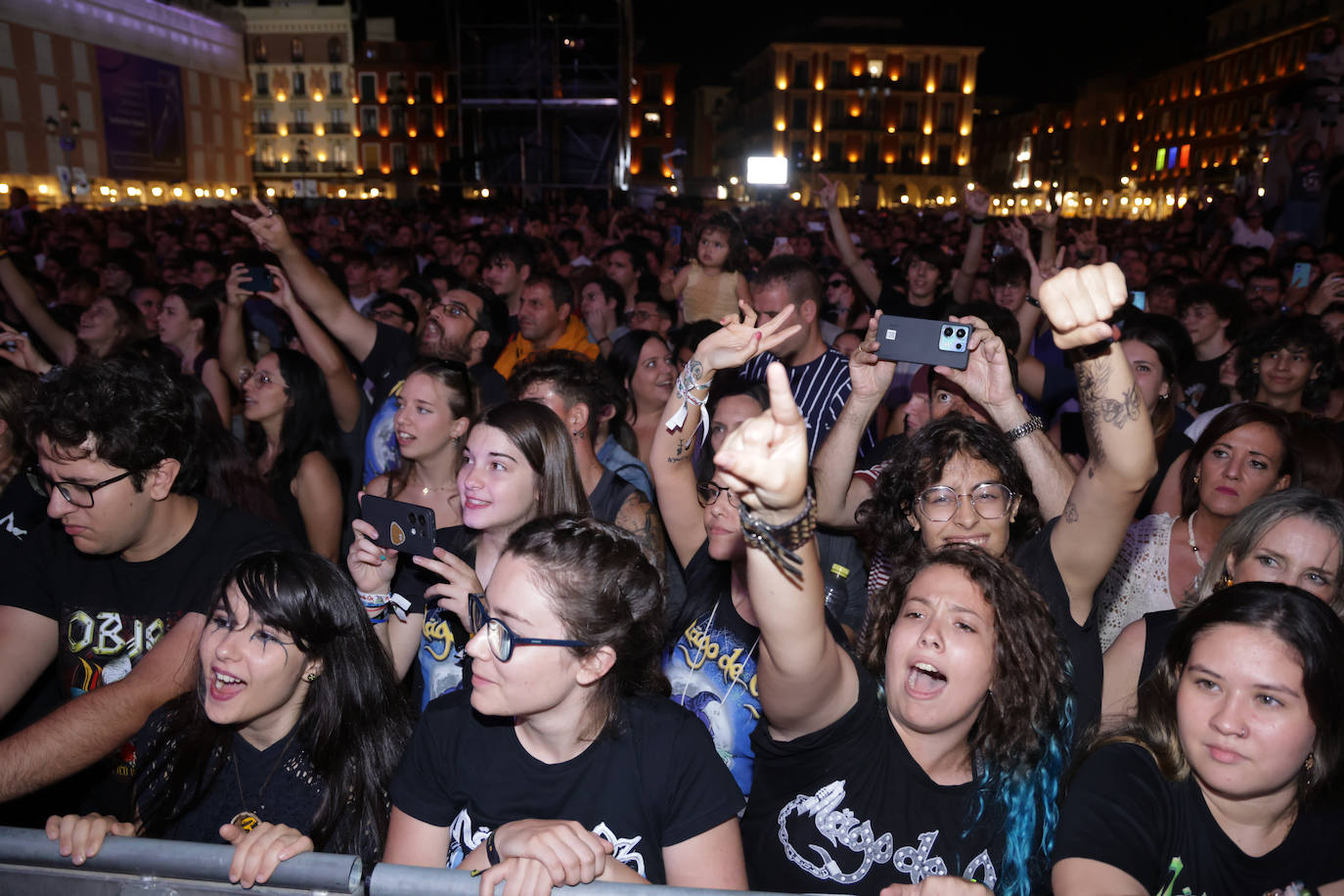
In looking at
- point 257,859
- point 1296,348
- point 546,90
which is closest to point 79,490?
point 257,859

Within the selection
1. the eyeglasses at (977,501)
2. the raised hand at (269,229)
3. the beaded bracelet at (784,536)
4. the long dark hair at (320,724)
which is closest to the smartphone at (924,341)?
the eyeglasses at (977,501)

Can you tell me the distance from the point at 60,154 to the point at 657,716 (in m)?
45.3

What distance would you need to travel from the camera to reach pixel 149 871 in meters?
1.58

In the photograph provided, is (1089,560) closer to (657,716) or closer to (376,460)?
(657,716)

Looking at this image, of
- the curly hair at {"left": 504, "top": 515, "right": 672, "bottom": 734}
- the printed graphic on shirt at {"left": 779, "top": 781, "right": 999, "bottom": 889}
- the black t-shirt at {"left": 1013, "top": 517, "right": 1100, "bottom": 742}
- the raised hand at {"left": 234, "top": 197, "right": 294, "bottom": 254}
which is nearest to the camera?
the printed graphic on shirt at {"left": 779, "top": 781, "right": 999, "bottom": 889}

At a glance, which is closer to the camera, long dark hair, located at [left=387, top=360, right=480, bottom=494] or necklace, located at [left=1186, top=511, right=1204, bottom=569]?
necklace, located at [left=1186, top=511, right=1204, bottom=569]

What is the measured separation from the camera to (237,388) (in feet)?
18.0

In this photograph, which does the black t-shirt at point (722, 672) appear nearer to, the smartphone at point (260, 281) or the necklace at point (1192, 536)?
the necklace at point (1192, 536)

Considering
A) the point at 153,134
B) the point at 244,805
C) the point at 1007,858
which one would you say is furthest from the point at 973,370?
the point at 153,134

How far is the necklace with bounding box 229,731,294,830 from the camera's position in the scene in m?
2.19

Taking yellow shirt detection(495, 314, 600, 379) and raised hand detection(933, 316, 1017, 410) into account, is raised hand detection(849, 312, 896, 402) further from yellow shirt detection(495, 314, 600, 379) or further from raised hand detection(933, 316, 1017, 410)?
yellow shirt detection(495, 314, 600, 379)

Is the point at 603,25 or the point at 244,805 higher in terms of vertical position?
the point at 603,25

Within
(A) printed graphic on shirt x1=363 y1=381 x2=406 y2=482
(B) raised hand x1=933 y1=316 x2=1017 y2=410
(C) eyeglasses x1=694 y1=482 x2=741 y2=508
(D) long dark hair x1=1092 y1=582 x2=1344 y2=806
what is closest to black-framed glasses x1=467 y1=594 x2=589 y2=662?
(C) eyeglasses x1=694 y1=482 x2=741 y2=508

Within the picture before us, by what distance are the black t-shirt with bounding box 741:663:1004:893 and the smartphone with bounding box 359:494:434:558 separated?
3.41 ft
